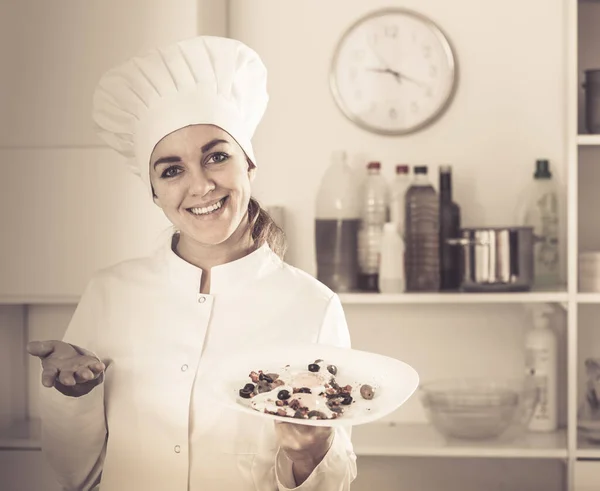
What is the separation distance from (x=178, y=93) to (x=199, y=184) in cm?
14

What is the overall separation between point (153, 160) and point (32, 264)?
429mm

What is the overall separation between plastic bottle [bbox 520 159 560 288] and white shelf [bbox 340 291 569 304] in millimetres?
114

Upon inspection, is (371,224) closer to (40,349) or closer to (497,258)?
(497,258)

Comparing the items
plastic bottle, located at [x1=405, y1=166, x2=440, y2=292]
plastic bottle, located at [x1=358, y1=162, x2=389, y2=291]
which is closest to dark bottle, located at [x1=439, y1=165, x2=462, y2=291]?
plastic bottle, located at [x1=405, y1=166, x2=440, y2=292]

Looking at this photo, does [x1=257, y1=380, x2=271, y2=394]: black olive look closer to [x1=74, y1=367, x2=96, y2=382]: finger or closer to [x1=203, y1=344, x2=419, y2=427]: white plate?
[x1=203, y1=344, x2=419, y2=427]: white plate

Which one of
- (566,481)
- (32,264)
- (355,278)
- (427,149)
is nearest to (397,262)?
(355,278)

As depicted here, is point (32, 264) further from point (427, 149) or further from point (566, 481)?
point (566, 481)

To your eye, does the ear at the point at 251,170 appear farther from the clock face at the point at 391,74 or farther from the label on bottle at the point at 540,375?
the label on bottle at the point at 540,375

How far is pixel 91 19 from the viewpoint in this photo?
1.68 m

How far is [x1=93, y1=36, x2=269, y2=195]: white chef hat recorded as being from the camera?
49.9 inches

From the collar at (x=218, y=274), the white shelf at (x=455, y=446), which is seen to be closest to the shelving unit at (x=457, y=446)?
the white shelf at (x=455, y=446)

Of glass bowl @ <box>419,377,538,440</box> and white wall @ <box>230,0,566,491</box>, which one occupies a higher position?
white wall @ <box>230,0,566,491</box>

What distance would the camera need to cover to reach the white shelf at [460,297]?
1861 millimetres

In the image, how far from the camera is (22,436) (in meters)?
1.53
